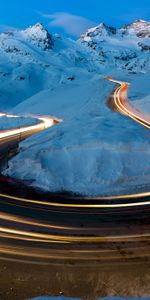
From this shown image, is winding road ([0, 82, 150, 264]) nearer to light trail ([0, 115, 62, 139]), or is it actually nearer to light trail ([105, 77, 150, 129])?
light trail ([105, 77, 150, 129])

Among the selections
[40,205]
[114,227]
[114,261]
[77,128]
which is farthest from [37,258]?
[77,128]

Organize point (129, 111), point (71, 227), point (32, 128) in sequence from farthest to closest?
point (129, 111), point (32, 128), point (71, 227)

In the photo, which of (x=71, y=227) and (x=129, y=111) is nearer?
(x=71, y=227)

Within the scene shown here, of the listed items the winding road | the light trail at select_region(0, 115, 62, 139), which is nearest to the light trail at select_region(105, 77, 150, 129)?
the light trail at select_region(0, 115, 62, 139)

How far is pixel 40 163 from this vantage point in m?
26.1

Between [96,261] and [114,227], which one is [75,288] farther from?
[114,227]

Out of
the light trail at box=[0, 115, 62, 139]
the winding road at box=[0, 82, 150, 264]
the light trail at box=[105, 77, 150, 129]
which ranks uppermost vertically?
the winding road at box=[0, 82, 150, 264]

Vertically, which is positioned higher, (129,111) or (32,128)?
(129,111)

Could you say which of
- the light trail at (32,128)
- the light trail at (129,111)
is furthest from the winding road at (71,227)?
the light trail at (32,128)

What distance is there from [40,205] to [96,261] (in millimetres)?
6266

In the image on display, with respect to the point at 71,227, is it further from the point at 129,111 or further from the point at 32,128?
the point at 129,111

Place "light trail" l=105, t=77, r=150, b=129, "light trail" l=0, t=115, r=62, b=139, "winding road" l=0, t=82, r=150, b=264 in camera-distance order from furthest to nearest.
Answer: "light trail" l=0, t=115, r=62, b=139 < "light trail" l=105, t=77, r=150, b=129 < "winding road" l=0, t=82, r=150, b=264

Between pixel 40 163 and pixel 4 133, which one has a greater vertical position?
pixel 40 163

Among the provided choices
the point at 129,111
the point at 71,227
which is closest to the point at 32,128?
the point at 129,111
